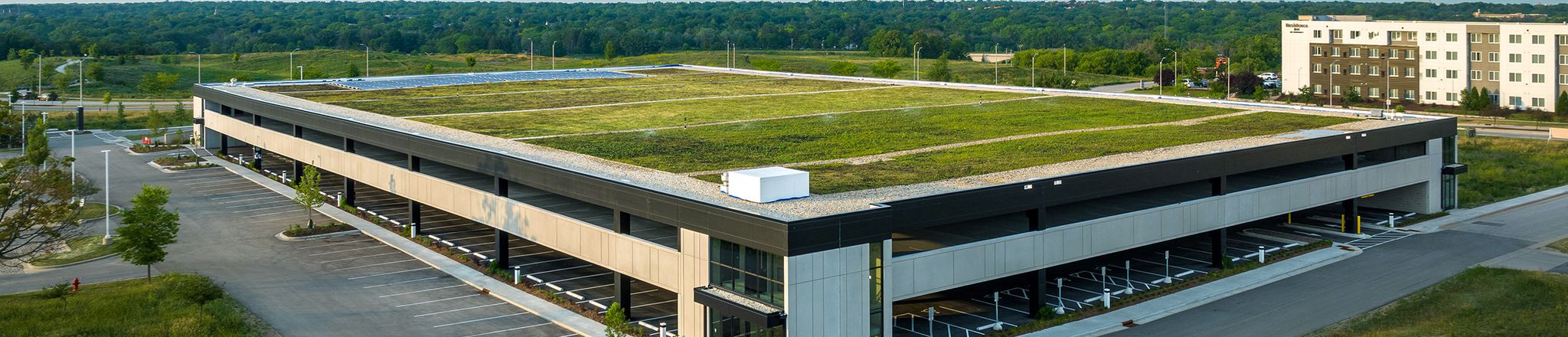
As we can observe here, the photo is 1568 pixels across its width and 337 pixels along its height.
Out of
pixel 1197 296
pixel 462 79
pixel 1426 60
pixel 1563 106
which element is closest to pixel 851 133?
pixel 1197 296

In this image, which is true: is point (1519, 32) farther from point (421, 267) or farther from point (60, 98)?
point (60, 98)

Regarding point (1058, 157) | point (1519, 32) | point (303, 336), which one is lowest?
point (303, 336)

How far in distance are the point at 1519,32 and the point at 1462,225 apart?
55.2 metres

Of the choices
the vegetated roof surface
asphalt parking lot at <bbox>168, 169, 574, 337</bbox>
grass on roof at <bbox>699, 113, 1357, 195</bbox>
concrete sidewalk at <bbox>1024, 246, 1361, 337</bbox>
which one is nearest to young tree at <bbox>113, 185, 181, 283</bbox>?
asphalt parking lot at <bbox>168, 169, 574, 337</bbox>

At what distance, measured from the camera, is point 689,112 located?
64875 mm

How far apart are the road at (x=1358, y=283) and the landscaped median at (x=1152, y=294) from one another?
1.58 meters

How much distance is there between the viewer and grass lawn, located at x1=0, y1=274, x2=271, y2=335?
34.8m

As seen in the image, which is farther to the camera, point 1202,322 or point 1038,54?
point 1038,54

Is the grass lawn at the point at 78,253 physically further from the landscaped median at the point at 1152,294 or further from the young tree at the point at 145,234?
the landscaped median at the point at 1152,294

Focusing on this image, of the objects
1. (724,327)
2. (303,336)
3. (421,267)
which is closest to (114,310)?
(303,336)

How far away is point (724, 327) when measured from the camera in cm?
3206

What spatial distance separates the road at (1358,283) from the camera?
35438 millimetres

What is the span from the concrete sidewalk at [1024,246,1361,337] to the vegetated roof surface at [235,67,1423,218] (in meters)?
4.90

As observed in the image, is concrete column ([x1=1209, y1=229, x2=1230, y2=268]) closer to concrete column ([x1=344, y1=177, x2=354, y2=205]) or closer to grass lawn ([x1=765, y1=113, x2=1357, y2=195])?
grass lawn ([x1=765, y1=113, x2=1357, y2=195])
